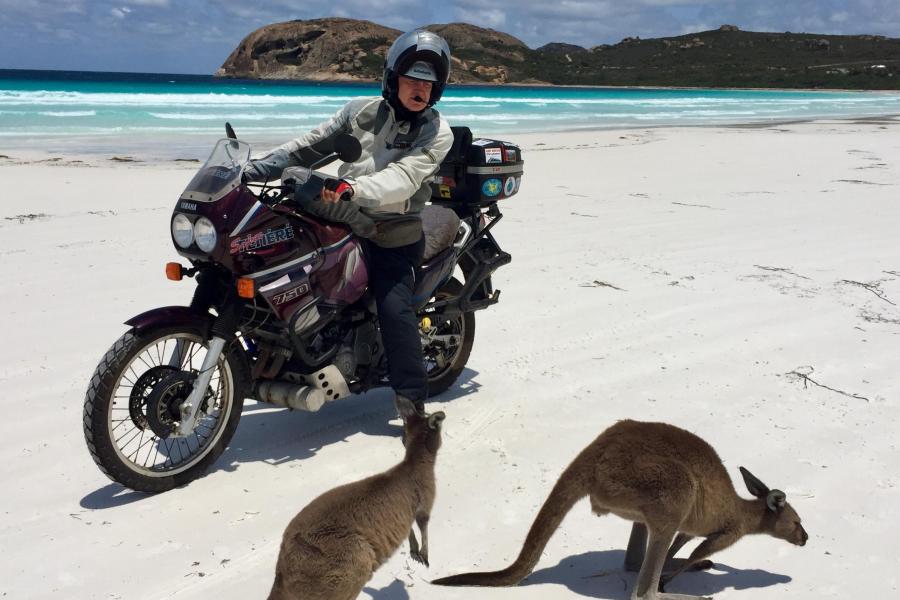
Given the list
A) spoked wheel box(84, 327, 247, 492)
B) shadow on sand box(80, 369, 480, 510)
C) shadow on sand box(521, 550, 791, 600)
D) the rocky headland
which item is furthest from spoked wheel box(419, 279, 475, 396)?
the rocky headland

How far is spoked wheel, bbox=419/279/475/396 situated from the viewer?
16.4 feet

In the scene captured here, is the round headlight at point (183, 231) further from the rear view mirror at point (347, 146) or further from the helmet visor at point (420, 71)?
the helmet visor at point (420, 71)

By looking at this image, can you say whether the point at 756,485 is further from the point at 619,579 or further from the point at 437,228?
the point at 437,228

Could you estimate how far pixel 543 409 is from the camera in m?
4.75

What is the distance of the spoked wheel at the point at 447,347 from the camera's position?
16.4 feet

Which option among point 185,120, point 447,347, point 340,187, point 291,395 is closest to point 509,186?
point 447,347

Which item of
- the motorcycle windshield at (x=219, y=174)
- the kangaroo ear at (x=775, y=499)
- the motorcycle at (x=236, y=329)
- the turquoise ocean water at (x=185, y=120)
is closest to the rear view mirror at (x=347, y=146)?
the motorcycle at (x=236, y=329)

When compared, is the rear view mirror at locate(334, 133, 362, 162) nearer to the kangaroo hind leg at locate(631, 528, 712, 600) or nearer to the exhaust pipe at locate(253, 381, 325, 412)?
the exhaust pipe at locate(253, 381, 325, 412)

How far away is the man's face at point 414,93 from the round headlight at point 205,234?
1206mm

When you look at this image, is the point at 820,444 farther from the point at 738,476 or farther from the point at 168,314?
the point at 168,314

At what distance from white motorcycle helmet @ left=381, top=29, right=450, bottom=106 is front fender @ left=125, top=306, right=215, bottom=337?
148 centimetres

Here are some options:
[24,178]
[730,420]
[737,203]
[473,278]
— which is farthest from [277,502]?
[24,178]

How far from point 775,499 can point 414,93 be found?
2462mm

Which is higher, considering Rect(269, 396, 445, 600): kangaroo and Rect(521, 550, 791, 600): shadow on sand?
Rect(269, 396, 445, 600): kangaroo
